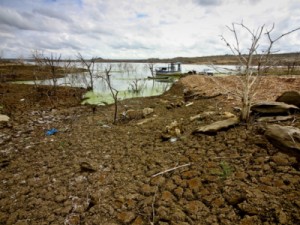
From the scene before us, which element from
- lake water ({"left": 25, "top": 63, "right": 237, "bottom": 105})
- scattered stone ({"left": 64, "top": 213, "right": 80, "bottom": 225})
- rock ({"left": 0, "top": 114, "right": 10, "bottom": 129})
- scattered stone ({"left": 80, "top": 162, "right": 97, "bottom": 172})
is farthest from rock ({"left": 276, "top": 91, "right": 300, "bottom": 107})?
rock ({"left": 0, "top": 114, "right": 10, "bottom": 129})

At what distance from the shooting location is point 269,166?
2799mm

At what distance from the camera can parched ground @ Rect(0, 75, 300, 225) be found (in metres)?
2.44

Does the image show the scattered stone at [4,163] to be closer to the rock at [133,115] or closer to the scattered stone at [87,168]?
the scattered stone at [87,168]

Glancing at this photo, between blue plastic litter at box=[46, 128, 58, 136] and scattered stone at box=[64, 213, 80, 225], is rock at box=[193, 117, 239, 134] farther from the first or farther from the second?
blue plastic litter at box=[46, 128, 58, 136]

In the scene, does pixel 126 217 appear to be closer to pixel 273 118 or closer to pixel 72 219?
pixel 72 219

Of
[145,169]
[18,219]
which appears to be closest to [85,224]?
[18,219]

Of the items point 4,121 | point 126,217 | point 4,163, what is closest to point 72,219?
point 126,217

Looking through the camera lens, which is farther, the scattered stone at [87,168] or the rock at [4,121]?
the rock at [4,121]

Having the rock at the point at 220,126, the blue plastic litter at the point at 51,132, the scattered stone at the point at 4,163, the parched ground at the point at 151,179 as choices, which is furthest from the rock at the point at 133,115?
the scattered stone at the point at 4,163

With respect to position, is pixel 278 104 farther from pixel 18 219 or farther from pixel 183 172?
pixel 18 219

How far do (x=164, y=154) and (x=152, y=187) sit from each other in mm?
945

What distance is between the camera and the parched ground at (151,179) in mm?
2438

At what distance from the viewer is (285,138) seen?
2.92 m

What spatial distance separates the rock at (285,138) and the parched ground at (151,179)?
9 centimetres
